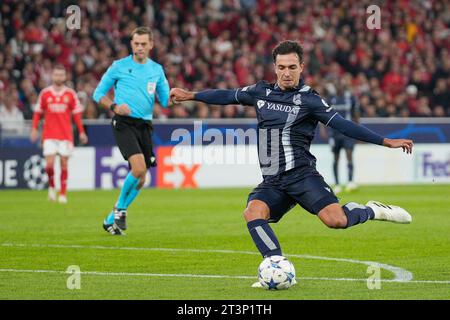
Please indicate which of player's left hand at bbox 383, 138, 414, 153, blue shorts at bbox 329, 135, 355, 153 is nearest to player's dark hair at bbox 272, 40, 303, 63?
player's left hand at bbox 383, 138, 414, 153

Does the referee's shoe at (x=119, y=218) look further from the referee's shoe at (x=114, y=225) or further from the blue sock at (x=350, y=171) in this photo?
A: the blue sock at (x=350, y=171)

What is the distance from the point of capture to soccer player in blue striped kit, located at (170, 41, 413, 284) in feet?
27.8

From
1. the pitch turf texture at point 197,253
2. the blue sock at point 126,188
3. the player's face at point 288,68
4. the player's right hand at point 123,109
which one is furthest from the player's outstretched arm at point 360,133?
the blue sock at point 126,188

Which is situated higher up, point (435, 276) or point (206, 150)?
point (206, 150)

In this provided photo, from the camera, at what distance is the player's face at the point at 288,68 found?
845cm

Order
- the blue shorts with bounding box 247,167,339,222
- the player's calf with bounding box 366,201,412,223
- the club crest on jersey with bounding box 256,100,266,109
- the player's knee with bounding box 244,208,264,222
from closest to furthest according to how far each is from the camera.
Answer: the player's knee with bounding box 244,208,264,222 < the blue shorts with bounding box 247,167,339,222 < the club crest on jersey with bounding box 256,100,266,109 < the player's calf with bounding box 366,201,412,223

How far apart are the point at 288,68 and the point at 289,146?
65 centimetres

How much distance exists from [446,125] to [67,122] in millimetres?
9173

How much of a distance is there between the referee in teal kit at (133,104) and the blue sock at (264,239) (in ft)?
14.7

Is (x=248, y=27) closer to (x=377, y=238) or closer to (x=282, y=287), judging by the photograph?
(x=377, y=238)

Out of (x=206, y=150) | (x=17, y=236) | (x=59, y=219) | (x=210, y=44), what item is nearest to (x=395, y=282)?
(x=17, y=236)

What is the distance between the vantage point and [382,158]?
2422 centimetres

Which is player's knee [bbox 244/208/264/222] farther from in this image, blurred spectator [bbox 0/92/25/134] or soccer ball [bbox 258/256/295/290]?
blurred spectator [bbox 0/92/25/134]

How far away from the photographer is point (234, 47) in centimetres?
2747
